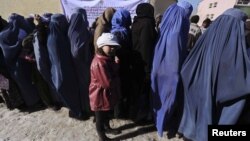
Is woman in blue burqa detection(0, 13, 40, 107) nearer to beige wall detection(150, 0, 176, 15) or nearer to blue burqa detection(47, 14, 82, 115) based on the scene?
blue burqa detection(47, 14, 82, 115)

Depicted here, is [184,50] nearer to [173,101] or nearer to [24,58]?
[173,101]

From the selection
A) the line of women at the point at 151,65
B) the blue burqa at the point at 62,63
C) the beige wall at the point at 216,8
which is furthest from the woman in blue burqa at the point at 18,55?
the beige wall at the point at 216,8

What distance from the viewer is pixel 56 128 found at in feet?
11.3

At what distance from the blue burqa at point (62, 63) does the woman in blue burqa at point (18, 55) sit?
25.5 inches

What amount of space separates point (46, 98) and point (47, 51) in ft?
3.05

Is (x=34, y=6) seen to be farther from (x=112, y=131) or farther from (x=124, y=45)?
(x=112, y=131)

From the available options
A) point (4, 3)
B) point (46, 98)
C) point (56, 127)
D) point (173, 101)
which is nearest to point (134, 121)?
point (173, 101)

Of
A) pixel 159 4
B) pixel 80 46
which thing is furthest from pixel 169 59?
pixel 159 4

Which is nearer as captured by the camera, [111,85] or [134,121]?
[111,85]

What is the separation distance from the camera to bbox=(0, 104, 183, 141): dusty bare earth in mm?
3186

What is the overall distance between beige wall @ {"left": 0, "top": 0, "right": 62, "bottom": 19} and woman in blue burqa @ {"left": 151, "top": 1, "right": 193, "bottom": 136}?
196 inches

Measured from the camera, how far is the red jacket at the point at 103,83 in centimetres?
260

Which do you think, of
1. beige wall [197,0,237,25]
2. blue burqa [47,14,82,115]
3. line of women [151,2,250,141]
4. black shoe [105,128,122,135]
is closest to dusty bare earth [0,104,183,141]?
black shoe [105,128,122,135]

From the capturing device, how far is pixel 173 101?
282 cm
